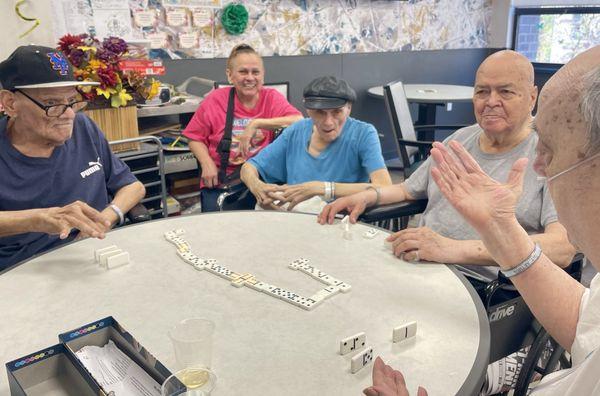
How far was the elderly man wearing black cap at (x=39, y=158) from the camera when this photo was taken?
170 cm

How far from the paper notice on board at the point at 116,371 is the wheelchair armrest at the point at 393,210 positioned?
3.61 feet

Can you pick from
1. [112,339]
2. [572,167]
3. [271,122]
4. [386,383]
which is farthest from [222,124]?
[572,167]

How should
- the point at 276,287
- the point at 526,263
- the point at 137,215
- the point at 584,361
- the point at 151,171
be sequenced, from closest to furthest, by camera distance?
the point at 584,361, the point at 526,263, the point at 276,287, the point at 137,215, the point at 151,171

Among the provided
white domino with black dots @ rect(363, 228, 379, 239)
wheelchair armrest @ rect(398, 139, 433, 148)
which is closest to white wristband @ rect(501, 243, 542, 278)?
white domino with black dots @ rect(363, 228, 379, 239)

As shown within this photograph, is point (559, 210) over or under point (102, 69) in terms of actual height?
under

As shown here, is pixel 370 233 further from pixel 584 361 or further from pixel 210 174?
pixel 210 174

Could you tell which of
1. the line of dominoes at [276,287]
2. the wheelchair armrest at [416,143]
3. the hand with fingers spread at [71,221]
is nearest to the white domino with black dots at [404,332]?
the line of dominoes at [276,287]

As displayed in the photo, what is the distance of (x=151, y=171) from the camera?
2.95 metres

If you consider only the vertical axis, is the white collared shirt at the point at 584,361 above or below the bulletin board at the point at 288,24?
below

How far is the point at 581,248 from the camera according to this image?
2.99 ft

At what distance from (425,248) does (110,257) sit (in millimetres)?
914

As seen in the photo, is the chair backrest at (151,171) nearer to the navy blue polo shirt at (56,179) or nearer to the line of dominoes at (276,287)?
the navy blue polo shirt at (56,179)

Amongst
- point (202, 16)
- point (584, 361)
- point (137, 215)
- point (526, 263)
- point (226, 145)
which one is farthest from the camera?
point (202, 16)

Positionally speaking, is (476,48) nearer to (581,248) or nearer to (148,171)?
(148,171)
